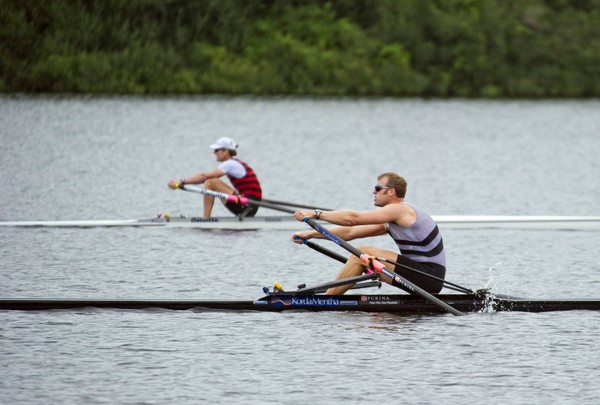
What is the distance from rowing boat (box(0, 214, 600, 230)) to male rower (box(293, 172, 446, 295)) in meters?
7.83

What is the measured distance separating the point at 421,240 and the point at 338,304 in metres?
1.22

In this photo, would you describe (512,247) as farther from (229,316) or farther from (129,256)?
(229,316)

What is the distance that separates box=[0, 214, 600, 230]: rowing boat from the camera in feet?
75.0

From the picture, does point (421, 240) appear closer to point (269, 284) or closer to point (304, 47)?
point (269, 284)

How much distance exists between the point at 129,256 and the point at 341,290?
614 centimetres

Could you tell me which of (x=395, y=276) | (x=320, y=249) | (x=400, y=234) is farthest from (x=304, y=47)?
(x=395, y=276)

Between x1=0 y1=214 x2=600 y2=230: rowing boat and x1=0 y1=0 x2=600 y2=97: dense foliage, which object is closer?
x1=0 y1=214 x2=600 y2=230: rowing boat

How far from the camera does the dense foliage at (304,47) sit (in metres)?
82.1

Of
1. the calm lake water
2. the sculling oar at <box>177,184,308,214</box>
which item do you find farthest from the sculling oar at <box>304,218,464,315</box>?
the sculling oar at <box>177,184,308,214</box>

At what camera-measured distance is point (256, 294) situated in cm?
1694

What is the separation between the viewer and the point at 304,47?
92.6 meters

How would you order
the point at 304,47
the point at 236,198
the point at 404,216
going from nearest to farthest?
1. the point at 404,216
2. the point at 236,198
3. the point at 304,47

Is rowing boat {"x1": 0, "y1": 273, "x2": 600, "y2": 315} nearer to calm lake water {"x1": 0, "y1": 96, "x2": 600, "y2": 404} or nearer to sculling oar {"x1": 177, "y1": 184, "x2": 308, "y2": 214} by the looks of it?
calm lake water {"x1": 0, "y1": 96, "x2": 600, "y2": 404}

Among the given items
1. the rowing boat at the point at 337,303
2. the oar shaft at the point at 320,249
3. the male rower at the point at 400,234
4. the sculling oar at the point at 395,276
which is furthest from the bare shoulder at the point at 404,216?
the oar shaft at the point at 320,249
